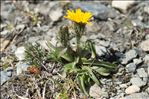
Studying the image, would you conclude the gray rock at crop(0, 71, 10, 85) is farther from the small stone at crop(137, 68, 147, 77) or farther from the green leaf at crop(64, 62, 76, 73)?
the small stone at crop(137, 68, 147, 77)

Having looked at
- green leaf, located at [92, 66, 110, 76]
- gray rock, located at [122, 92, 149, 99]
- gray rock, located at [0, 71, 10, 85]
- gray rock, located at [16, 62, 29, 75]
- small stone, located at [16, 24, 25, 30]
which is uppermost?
small stone, located at [16, 24, 25, 30]

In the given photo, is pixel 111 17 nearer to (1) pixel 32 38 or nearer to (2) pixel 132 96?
(1) pixel 32 38

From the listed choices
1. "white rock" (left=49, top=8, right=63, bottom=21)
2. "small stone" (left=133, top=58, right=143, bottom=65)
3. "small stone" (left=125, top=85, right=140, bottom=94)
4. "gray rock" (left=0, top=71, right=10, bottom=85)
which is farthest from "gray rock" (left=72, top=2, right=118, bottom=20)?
"gray rock" (left=0, top=71, right=10, bottom=85)

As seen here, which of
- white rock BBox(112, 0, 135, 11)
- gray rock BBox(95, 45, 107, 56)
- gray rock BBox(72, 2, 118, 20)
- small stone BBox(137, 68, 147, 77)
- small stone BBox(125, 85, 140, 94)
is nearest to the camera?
small stone BBox(125, 85, 140, 94)

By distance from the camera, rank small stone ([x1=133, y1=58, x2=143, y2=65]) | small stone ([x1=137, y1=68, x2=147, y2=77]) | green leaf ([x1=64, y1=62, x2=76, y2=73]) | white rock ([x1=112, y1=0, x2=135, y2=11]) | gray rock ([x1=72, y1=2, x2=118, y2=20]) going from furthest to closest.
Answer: white rock ([x1=112, y1=0, x2=135, y2=11]) → gray rock ([x1=72, y1=2, x2=118, y2=20]) → small stone ([x1=133, y1=58, x2=143, y2=65]) → small stone ([x1=137, y1=68, x2=147, y2=77]) → green leaf ([x1=64, y1=62, x2=76, y2=73])

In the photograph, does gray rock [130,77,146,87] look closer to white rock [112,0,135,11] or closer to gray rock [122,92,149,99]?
gray rock [122,92,149,99]

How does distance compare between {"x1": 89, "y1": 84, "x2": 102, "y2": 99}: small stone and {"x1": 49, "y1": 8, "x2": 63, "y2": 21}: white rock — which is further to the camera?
{"x1": 49, "y1": 8, "x2": 63, "y2": 21}: white rock

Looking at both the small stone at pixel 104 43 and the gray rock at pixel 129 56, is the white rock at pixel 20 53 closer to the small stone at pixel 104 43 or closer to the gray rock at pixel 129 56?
the small stone at pixel 104 43

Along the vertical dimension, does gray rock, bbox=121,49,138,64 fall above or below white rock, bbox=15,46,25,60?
below

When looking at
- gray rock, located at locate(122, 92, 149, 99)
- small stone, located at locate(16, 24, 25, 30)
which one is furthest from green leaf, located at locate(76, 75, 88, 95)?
small stone, located at locate(16, 24, 25, 30)
